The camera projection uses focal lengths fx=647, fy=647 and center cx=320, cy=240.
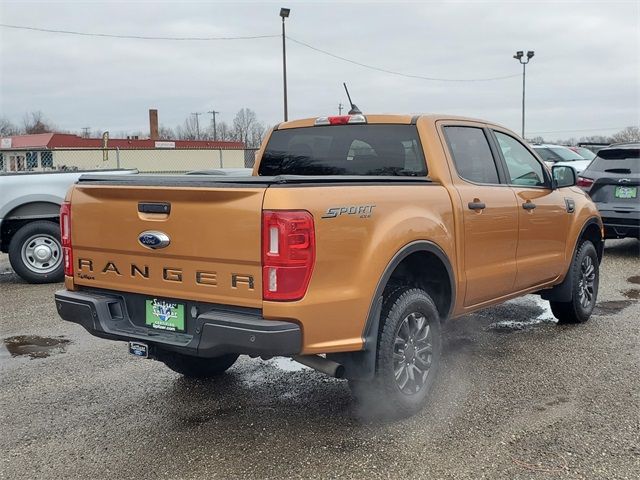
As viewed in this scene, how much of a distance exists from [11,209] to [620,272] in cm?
808

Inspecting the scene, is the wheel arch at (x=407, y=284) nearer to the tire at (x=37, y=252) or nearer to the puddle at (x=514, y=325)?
the puddle at (x=514, y=325)

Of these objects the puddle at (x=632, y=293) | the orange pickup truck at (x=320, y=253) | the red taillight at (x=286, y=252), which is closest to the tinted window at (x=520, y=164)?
the orange pickup truck at (x=320, y=253)

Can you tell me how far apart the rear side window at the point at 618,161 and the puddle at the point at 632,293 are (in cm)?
265

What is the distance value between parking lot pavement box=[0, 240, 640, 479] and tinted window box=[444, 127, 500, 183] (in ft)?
4.73

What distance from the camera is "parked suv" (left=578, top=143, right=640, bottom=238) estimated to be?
952 cm

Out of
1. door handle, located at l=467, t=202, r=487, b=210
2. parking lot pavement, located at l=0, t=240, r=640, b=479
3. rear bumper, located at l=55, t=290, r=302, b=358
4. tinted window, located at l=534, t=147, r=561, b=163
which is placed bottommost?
parking lot pavement, located at l=0, t=240, r=640, b=479

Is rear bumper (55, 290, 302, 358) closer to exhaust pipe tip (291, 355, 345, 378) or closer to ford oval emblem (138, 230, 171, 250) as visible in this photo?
exhaust pipe tip (291, 355, 345, 378)

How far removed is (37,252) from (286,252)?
6206mm

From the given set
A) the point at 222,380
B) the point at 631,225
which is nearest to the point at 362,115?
the point at 222,380

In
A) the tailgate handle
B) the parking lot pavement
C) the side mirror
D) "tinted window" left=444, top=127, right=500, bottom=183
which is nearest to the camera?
the parking lot pavement

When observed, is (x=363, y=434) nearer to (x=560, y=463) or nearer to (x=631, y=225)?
(x=560, y=463)

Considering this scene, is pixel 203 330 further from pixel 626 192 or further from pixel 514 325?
pixel 626 192

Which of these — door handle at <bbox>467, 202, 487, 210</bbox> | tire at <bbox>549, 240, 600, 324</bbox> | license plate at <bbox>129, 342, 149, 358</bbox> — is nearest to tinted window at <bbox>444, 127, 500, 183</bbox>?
door handle at <bbox>467, 202, 487, 210</bbox>

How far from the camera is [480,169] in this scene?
4.86 metres
